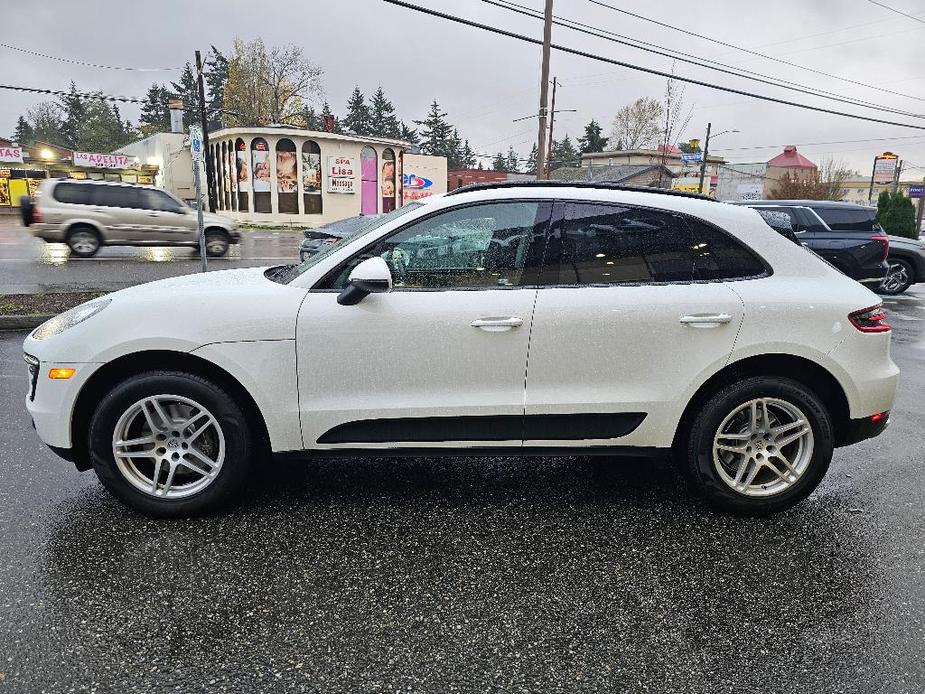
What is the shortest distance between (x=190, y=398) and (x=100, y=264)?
1363 centimetres

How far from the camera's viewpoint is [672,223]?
3.36m

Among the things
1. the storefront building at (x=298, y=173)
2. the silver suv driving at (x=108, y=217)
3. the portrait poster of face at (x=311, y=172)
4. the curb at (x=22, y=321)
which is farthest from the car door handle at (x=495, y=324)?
the portrait poster of face at (x=311, y=172)

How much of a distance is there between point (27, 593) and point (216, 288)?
5.19ft

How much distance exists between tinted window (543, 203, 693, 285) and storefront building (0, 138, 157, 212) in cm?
4469

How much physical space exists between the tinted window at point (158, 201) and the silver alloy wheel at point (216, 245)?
1.07m

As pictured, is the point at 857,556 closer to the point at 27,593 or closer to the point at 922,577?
the point at 922,577

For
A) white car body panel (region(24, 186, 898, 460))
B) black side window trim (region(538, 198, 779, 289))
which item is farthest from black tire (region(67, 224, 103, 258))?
black side window trim (region(538, 198, 779, 289))

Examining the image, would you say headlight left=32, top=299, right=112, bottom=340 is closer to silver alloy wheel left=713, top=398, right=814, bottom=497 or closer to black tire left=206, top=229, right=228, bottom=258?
silver alloy wheel left=713, top=398, right=814, bottom=497

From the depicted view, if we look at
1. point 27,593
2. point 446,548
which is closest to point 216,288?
point 27,593

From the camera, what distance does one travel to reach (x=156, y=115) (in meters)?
89.0

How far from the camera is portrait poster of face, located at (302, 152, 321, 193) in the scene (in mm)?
35812

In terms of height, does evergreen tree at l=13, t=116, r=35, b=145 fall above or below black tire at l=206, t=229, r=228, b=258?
above

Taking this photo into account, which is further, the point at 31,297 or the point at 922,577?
the point at 31,297

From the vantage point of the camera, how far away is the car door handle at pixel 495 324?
3.12 metres
